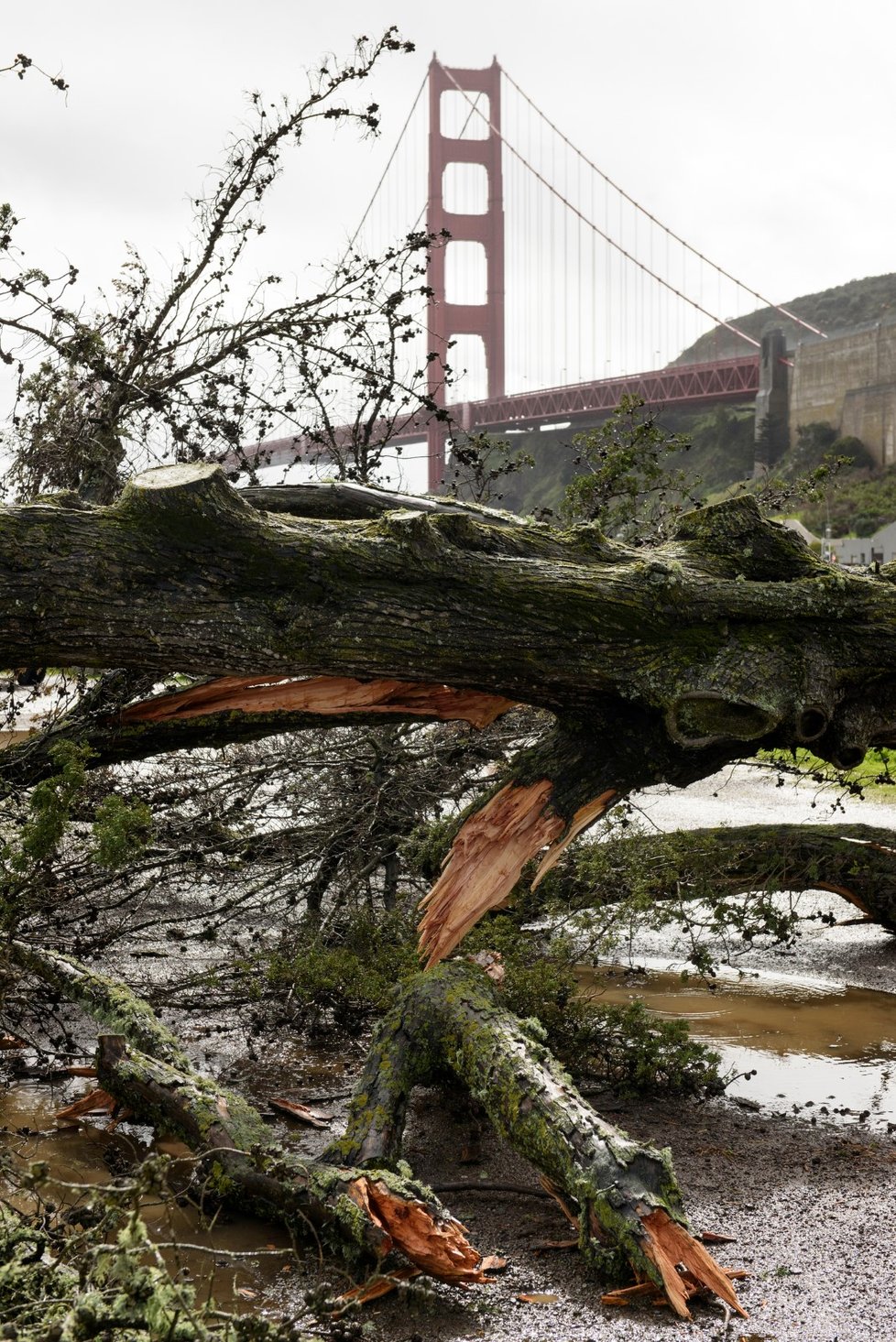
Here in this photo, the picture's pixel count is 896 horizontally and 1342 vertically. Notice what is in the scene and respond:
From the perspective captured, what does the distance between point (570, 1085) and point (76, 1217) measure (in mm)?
1593

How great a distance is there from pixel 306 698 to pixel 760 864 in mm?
3017

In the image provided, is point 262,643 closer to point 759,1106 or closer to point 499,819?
point 499,819

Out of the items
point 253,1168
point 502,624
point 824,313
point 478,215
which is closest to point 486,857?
point 502,624

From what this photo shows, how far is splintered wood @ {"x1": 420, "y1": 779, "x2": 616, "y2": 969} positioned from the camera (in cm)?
409

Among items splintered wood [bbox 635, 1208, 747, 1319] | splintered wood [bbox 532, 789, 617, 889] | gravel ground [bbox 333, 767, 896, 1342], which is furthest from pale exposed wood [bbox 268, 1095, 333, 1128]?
splintered wood [bbox 635, 1208, 747, 1319]

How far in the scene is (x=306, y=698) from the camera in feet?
13.1

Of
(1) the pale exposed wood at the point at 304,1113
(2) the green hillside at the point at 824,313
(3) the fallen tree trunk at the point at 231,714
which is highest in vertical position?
(2) the green hillside at the point at 824,313

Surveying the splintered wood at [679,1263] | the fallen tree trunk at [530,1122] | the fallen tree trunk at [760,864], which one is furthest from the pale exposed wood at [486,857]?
the fallen tree trunk at [760,864]

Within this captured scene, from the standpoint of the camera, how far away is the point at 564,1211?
10.4ft

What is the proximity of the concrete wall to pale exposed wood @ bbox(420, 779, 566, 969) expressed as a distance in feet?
148

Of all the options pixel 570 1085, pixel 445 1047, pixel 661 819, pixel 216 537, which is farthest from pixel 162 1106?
pixel 661 819

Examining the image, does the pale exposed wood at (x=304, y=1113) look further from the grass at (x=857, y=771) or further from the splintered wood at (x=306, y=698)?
the grass at (x=857, y=771)

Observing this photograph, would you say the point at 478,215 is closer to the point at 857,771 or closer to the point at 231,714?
the point at 857,771

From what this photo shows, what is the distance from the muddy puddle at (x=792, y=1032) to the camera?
4535 mm
